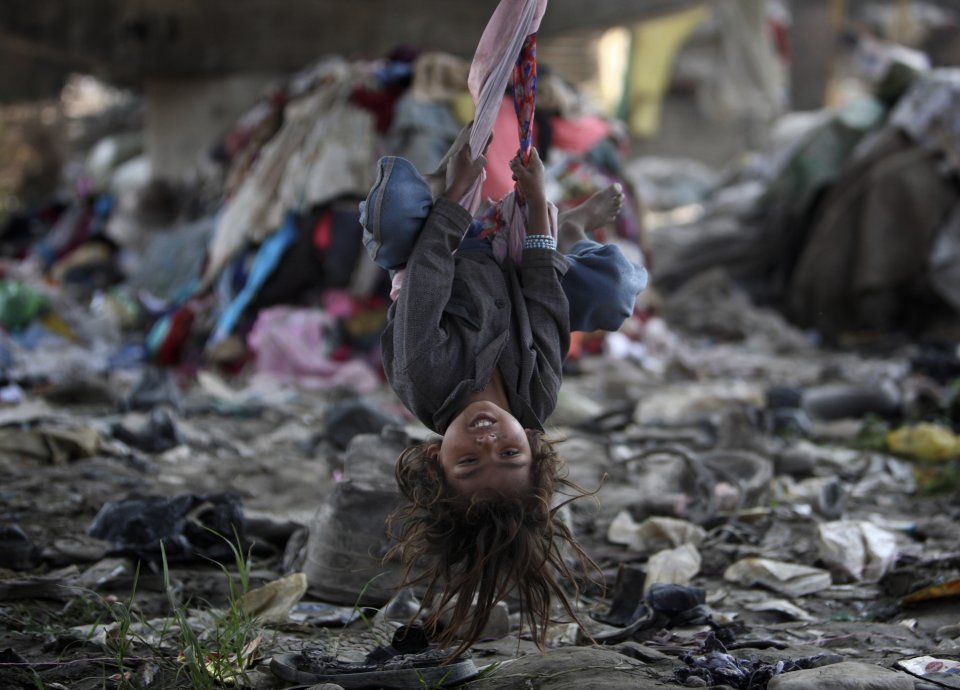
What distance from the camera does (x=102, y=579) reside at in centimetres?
302

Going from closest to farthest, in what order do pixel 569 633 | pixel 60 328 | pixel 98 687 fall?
1. pixel 98 687
2. pixel 569 633
3. pixel 60 328

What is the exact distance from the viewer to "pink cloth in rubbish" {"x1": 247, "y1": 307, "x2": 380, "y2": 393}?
20.5 ft

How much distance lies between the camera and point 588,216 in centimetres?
290

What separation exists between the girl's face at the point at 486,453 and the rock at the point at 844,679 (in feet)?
2.23

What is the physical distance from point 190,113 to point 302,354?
4.11 metres

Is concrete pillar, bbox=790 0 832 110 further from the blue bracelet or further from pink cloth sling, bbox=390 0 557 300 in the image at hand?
the blue bracelet

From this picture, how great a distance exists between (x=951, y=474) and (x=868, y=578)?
1309mm

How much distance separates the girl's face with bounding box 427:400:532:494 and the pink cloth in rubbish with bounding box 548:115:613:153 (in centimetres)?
518

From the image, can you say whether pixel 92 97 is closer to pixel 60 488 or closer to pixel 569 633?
pixel 60 488

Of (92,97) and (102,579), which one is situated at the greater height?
(92,97)

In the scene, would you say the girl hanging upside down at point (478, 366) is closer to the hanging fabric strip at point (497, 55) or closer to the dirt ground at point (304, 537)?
the hanging fabric strip at point (497, 55)

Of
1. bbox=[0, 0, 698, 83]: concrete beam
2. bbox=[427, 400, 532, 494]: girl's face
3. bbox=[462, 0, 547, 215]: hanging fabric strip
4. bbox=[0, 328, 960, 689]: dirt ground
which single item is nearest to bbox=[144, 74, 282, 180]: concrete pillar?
bbox=[0, 0, 698, 83]: concrete beam

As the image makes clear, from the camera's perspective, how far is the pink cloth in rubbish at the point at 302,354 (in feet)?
20.5

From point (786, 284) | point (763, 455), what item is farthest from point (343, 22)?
point (763, 455)
